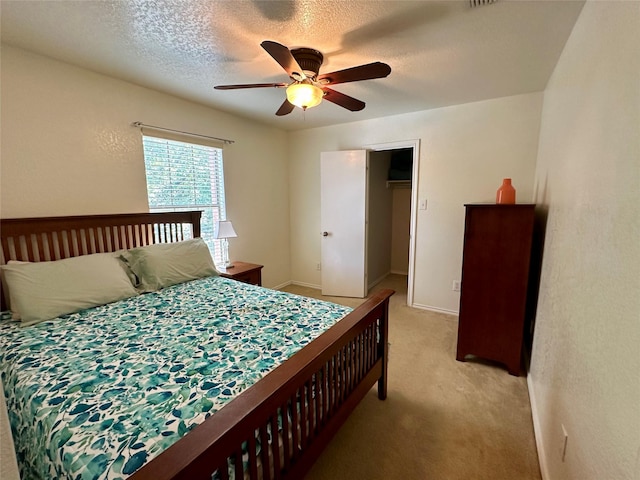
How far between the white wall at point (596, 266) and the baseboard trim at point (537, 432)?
1 cm

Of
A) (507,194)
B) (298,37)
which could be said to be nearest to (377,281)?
(507,194)

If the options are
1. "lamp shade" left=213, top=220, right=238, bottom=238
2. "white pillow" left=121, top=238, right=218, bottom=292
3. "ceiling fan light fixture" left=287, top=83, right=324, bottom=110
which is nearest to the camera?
"ceiling fan light fixture" left=287, top=83, right=324, bottom=110

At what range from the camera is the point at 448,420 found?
70.2 inches

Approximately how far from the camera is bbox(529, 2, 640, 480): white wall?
2.60ft

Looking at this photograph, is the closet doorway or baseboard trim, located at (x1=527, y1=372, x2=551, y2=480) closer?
baseboard trim, located at (x1=527, y1=372, x2=551, y2=480)

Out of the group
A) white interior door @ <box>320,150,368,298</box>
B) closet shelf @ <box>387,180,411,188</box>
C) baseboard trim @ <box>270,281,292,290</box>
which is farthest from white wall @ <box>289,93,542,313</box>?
baseboard trim @ <box>270,281,292,290</box>

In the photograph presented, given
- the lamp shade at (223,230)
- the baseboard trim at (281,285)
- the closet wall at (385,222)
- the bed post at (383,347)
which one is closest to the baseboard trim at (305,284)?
the baseboard trim at (281,285)

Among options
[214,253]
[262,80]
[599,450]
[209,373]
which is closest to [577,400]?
[599,450]

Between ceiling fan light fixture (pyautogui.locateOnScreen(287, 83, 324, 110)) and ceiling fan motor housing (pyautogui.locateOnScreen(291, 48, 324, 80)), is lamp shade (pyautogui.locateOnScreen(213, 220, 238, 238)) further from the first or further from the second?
ceiling fan motor housing (pyautogui.locateOnScreen(291, 48, 324, 80))

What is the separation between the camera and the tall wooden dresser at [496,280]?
2.11 metres

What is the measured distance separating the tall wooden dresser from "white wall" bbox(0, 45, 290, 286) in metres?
2.79

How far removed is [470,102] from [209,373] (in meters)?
3.35

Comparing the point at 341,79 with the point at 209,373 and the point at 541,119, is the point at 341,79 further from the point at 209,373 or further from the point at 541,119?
the point at 541,119

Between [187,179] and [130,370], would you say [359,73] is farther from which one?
[187,179]
